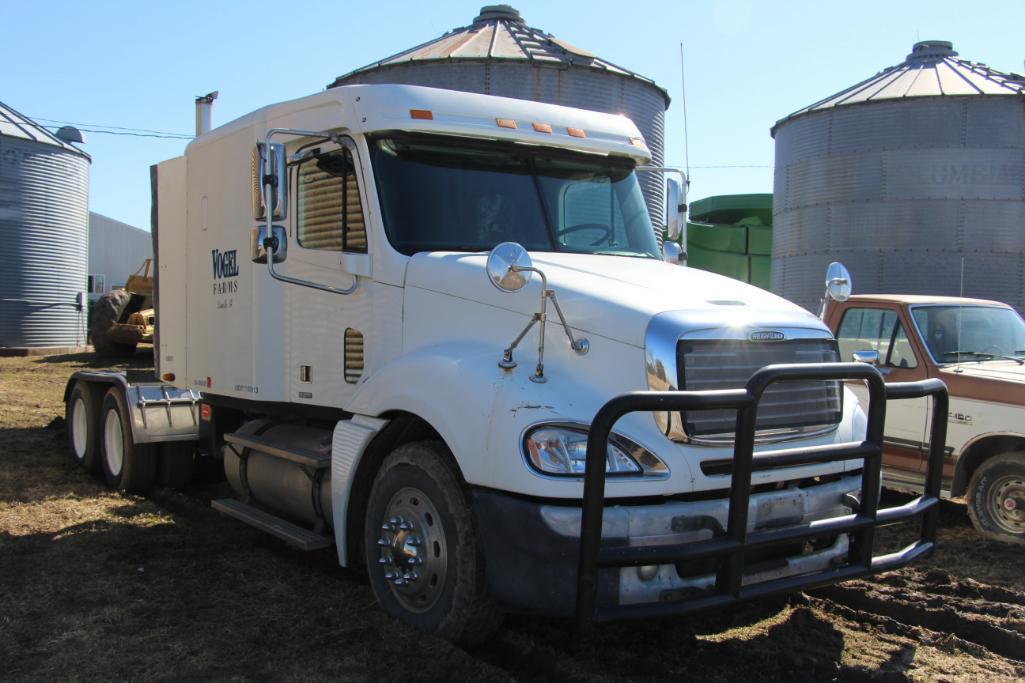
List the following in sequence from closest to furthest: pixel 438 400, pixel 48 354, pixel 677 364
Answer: pixel 677 364
pixel 438 400
pixel 48 354

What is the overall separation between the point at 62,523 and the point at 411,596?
375 centimetres

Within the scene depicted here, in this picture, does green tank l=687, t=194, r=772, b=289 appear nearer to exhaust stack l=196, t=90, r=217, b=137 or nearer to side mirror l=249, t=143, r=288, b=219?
exhaust stack l=196, t=90, r=217, b=137

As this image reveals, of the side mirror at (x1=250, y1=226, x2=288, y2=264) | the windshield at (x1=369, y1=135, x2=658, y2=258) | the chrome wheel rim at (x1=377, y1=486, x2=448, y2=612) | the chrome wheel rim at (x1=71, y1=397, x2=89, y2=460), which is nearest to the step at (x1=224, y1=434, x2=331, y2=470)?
the chrome wheel rim at (x1=377, y1=486, x2=448, y2=612)

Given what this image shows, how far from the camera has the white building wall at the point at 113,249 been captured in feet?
138

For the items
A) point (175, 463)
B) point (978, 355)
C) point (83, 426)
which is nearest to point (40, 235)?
point (83, 426)

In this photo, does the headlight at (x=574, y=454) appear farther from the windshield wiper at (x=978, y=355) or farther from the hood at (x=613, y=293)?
the windshield wiper at (x=978, y=355)

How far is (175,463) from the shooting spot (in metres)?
8.26

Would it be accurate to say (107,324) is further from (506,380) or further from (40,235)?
(506,380)

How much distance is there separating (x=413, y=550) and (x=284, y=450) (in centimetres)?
176

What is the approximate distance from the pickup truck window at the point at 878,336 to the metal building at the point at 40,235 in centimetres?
2162

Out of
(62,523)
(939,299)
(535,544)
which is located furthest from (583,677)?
(939,299)

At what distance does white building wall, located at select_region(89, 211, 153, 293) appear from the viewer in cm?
4209

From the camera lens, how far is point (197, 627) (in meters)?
4.78

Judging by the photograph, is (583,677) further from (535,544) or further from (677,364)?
(677,364)
